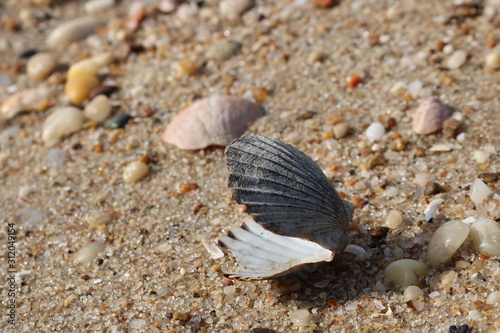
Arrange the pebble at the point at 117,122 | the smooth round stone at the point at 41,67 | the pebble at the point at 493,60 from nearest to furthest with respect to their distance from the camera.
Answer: the pebble at the point at 493,60 < the pebble at the point at 117,122 < the smooth round stone at the point at 41,67

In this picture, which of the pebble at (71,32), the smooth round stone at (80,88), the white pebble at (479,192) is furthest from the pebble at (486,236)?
the pebble at (71,32)

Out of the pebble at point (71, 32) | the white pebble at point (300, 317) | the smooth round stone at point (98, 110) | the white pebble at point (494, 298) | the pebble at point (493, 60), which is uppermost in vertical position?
the pebble at point (71, 32)

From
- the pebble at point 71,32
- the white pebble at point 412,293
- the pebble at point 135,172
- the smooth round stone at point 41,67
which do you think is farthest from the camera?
the pebble at point 71,32

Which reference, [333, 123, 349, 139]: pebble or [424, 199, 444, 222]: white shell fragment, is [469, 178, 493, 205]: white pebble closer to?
[424, 199, 444, 222]: white shell fragment

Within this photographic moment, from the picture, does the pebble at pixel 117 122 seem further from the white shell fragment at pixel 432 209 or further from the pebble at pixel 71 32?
the white shell fragment at pixel 432 209

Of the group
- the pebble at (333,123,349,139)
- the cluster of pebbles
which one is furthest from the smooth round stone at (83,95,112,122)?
the pebble at (333,123,349,139)

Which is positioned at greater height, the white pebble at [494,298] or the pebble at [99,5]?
the pebble at [99,5]

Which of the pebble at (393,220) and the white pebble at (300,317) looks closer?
the white pebble at (300,317)

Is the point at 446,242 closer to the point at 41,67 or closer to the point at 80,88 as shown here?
the point at 80,88
